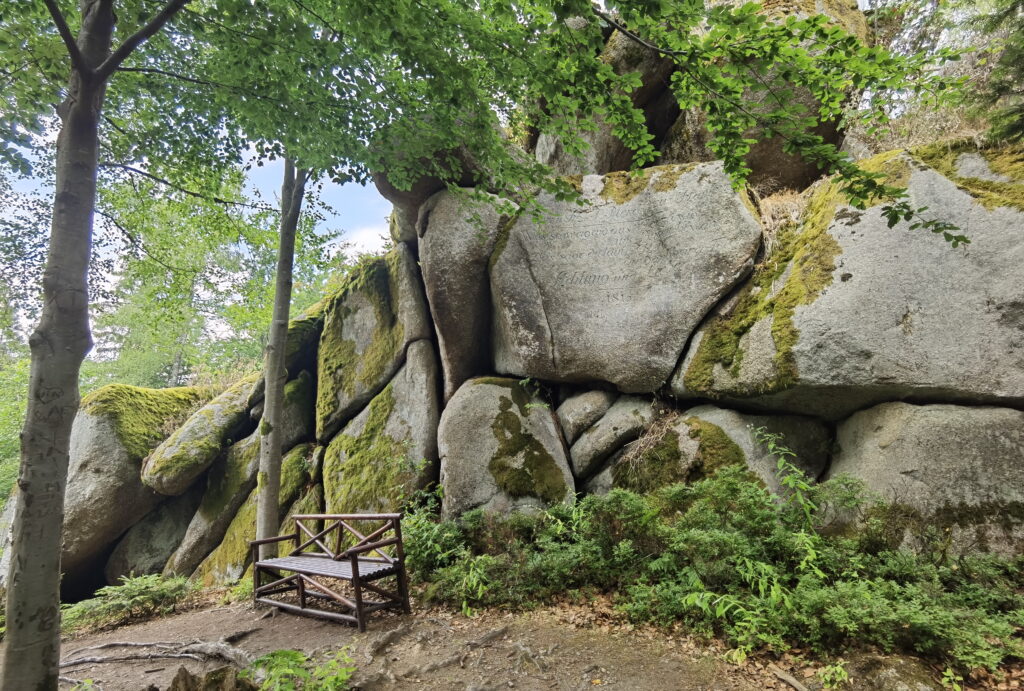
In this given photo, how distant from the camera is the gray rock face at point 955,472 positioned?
4.62m

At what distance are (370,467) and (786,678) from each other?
23.0ft

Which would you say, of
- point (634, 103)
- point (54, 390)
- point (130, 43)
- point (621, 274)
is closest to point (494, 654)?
point (54, 390)

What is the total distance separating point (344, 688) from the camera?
12.0 feet

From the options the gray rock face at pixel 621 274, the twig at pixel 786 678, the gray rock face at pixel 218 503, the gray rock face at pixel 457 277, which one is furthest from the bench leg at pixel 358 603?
the gray rock face at pixel 218 503

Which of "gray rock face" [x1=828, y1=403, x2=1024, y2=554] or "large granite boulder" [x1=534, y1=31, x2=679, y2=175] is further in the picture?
"large granite boulder" [x1=534, y1=31, x2=679, y2=175]

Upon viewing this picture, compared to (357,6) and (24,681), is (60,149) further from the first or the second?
(24,681)

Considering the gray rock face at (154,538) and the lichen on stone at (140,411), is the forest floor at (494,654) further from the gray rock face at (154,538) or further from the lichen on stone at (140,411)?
the lichen on stone at (140,411)

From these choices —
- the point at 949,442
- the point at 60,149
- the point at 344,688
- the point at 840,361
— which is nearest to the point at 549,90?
the point at 60,149

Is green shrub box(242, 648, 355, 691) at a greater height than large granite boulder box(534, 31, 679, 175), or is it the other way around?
large granite boulder box(534, 31, 679, 175)

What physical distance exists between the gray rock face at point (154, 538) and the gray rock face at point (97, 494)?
0.75 ft

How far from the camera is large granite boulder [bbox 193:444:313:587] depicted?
29.7 feet

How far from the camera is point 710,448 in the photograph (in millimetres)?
6305

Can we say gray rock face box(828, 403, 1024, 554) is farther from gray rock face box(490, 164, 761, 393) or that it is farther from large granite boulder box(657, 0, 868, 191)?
large granite boulder box(657, 0, 868, 191)

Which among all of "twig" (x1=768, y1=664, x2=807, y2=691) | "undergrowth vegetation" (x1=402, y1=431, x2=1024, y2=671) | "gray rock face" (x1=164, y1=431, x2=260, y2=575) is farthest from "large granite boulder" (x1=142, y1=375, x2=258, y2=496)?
"twig" (x1=768, y1=664, x2=807, y2=691)
